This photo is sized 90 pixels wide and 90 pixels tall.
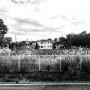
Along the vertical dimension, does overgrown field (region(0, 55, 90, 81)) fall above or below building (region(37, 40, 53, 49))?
below

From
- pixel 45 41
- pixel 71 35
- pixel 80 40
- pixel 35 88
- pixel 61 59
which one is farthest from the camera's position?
pixel 45 41

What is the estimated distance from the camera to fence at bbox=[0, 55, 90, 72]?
10547mm

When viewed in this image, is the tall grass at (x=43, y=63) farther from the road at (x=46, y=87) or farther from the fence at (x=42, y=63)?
the road at (x=46, y=87)

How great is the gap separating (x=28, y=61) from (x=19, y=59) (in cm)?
65

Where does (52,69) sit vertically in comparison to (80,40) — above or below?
below

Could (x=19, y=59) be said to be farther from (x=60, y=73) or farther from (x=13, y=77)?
(x=60, y=73)

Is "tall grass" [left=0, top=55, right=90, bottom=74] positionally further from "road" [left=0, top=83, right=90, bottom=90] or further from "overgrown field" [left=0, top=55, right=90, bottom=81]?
"road" [left=0, top=83, right=90, bottom=90]

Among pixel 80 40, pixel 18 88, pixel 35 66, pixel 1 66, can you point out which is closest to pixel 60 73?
pixel 35 66

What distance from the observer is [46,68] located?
35.8 feet

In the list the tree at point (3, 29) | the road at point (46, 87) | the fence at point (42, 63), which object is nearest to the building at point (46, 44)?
the tree at point (3, 29)

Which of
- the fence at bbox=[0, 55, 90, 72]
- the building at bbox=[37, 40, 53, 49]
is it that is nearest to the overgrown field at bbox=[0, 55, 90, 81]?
the fence at bbox=[0, 55, 90, 72]

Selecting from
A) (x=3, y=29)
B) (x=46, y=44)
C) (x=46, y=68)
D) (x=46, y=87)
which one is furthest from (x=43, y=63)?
(x=46, y=44)

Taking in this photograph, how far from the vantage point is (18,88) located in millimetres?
5992

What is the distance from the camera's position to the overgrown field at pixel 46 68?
31.7ft
